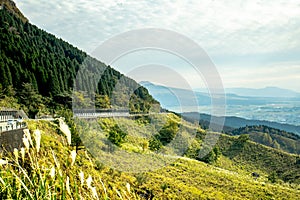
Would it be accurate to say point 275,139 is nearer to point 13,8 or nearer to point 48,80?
point 48,80

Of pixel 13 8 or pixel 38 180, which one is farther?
pixel 13 8

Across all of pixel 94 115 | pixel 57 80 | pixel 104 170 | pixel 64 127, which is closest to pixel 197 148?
pixel 94 115

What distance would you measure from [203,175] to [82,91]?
16657 millimetres

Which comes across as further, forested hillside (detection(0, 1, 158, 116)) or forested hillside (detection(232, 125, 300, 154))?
forested hillside (detection(232, 125, 300, 154))

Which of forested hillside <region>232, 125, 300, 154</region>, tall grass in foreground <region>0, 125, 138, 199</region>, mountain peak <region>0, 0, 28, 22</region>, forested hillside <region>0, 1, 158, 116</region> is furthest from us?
forested hillside <region>232, 125, 300, 154</region>

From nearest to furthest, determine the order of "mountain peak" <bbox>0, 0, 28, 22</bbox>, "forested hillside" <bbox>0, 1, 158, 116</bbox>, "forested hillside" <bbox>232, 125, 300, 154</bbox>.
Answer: "forested hillside" <bbox>0, 1, 158, 116</bbox> → "mountain peak" <bbox>0, 0, 28, 22</bbox> → "forested hillside" <bbox>232, 125, 300, 154</bbox>

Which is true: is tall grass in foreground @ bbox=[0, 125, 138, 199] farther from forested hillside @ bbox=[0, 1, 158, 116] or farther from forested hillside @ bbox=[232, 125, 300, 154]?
forested hillside @ bbox=[232, 125, 300, 154]

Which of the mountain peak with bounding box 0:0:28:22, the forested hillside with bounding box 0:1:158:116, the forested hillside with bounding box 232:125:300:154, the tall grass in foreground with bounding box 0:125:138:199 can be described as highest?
the mountain peak with bounding box 0:0:28:22

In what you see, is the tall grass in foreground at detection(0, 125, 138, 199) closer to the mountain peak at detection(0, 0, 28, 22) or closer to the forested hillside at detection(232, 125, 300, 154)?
the mountain peak at detection(0, 0, 28, 22)

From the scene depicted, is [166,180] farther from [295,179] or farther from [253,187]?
[295,179]

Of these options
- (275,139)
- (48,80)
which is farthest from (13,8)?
(275,139)

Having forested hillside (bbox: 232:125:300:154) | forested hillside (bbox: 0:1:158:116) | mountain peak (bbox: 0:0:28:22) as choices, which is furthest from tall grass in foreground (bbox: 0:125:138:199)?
forested hillside (bbox: 232:125:300:154)

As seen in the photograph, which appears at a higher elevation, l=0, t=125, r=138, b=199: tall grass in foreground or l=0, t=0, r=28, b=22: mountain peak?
l=0, t=0, r=28, b=22: mountain peak

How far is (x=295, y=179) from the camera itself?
30688 millimetres
